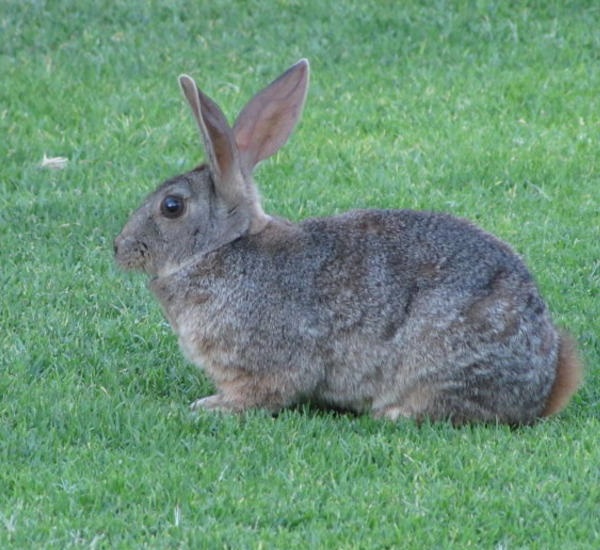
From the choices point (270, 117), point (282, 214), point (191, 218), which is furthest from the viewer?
point (282, 214)

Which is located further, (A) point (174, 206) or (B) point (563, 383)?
(A) point (174, 206)

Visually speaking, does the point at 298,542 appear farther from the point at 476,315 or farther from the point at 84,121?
the point at 84,121

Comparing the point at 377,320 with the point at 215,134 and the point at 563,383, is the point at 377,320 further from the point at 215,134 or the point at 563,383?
the point at 215,134

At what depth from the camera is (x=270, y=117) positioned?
6.81 m

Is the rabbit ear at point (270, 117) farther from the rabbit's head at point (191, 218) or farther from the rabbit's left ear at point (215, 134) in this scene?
the rabbit's left ear at point (215, 134)

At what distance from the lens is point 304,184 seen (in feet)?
30.9

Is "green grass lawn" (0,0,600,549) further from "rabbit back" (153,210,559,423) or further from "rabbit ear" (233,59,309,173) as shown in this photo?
"rabbit ear" (233,59,309,173)

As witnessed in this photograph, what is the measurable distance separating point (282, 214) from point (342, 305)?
8.69 ft

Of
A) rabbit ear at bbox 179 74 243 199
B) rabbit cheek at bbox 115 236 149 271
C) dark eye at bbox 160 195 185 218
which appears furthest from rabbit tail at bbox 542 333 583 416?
rabbit cheek at bbox 115 236 149 271

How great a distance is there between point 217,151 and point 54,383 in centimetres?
125

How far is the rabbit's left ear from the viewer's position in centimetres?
620

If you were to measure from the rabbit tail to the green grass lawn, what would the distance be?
75mm

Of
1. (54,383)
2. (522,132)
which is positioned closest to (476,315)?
(54,383)

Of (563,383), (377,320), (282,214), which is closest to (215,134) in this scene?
(377,320)
